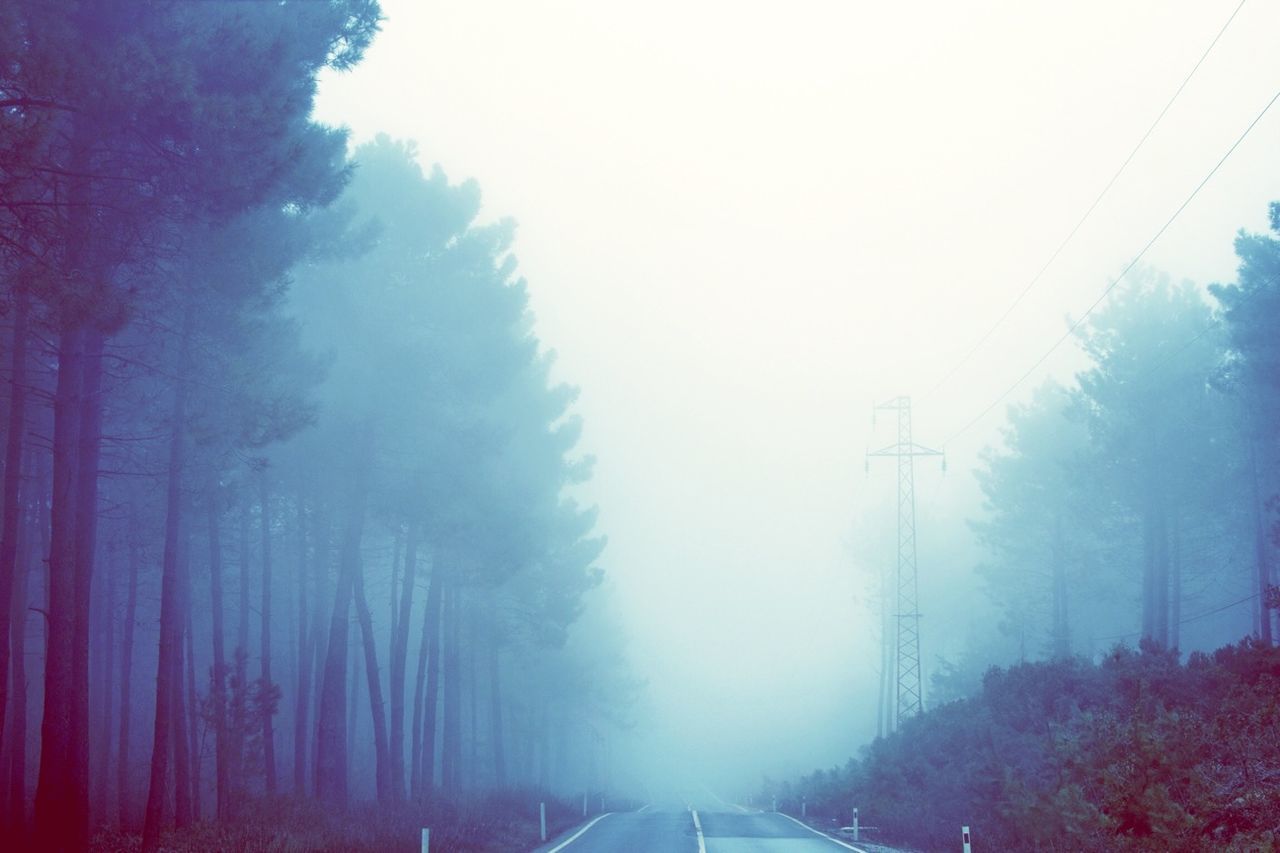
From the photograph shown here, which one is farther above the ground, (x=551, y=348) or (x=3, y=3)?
(x=551, y=348)

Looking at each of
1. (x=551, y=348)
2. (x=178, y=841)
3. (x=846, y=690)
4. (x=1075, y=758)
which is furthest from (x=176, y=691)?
(x=846, y=690)

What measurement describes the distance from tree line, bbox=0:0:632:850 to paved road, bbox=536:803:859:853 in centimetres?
530

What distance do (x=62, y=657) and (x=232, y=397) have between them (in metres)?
6.69

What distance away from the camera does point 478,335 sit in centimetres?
3306

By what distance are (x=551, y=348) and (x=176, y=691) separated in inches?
946

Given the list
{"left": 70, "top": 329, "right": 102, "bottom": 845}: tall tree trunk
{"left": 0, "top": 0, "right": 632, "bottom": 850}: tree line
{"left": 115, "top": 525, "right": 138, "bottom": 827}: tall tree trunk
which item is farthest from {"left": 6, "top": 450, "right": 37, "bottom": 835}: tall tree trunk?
{"left": 70, "top": 329, "right": 102, "bottom": 845}: tall tree trunk

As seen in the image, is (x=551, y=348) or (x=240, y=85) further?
(x=551, y=348)

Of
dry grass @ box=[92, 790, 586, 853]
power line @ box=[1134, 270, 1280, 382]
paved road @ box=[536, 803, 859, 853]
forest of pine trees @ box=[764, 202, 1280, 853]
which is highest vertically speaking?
power line @ box=[1134, 270, 1280, 382]

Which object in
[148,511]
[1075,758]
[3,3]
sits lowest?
[1075,758]

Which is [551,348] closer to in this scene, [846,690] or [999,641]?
[999,641]

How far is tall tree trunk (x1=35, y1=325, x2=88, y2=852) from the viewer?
1405 cm

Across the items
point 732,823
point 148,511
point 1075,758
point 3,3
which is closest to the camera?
point 3,3

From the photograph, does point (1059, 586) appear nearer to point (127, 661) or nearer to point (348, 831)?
point (348, 831)

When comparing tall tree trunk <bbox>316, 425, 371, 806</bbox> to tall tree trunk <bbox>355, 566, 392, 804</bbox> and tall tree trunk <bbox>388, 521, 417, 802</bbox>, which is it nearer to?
tall tree trunk <bbox>355, 566, 392, 804</bbox>
